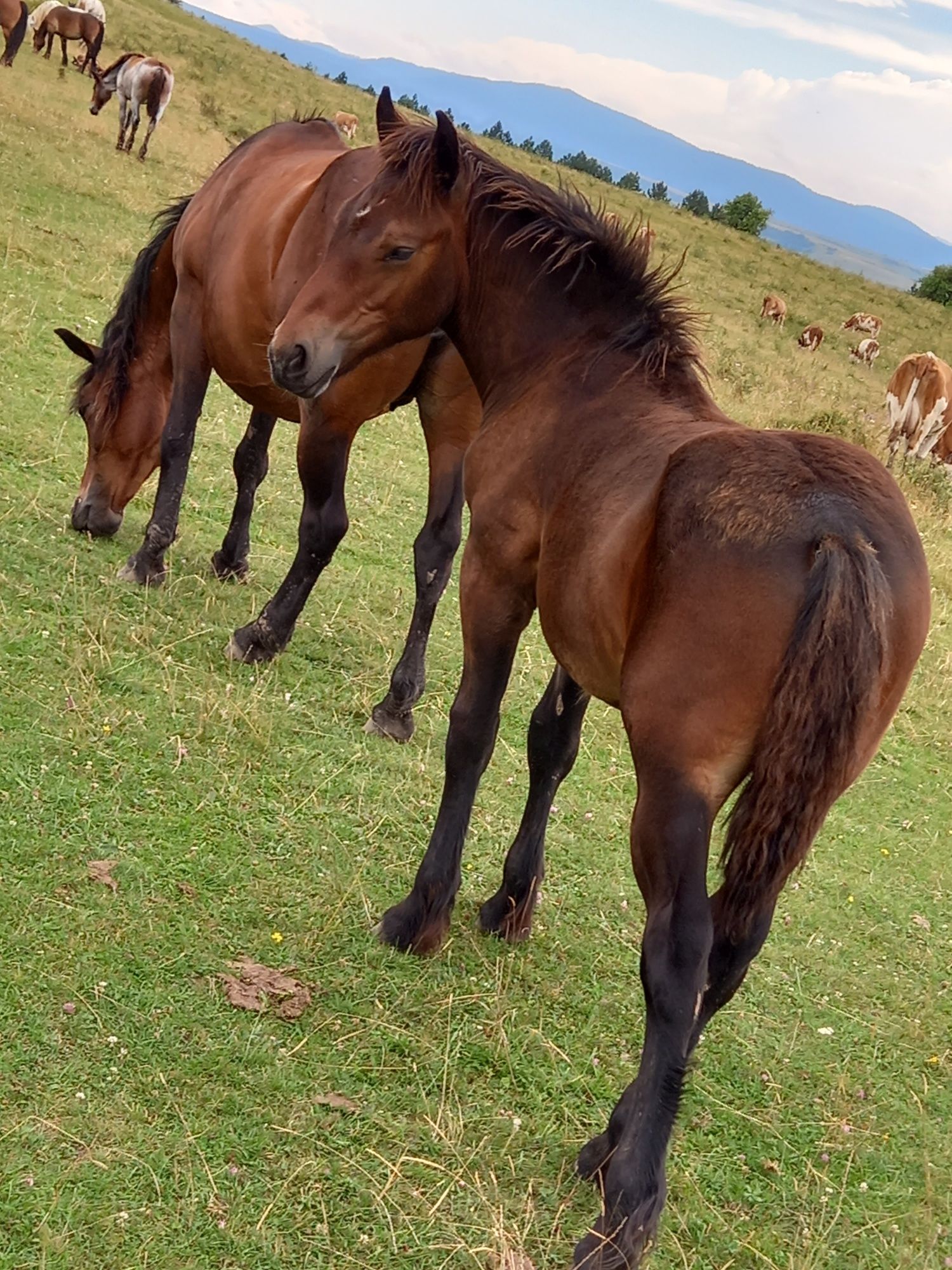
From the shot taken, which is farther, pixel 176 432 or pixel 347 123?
pixel 347 123

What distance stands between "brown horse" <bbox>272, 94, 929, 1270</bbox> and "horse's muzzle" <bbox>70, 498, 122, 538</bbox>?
272 centimetres

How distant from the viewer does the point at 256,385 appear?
5508 mm

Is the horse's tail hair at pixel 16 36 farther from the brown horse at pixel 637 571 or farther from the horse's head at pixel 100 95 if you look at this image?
the brown horse at pixel 637 571

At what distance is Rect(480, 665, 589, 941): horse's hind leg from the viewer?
4.01 metres

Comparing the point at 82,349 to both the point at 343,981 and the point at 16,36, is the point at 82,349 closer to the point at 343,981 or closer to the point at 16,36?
the point at 343,981

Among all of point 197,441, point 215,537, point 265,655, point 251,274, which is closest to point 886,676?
point 265,655

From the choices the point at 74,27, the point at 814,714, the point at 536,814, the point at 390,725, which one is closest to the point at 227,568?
the point at 390,725

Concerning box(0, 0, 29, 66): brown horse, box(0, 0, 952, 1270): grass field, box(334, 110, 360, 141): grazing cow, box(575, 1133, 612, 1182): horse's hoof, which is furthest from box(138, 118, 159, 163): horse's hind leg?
box(575, 1133, 612, 1182): horse's hoof

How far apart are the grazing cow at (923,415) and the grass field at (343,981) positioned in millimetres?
11529

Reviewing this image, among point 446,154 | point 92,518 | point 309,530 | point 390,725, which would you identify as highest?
point 446,154

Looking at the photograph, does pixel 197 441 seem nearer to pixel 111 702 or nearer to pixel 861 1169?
pixel 111 702

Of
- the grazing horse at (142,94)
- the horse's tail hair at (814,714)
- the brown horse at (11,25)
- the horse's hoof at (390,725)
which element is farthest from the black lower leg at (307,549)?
the brown horse at (11,25)

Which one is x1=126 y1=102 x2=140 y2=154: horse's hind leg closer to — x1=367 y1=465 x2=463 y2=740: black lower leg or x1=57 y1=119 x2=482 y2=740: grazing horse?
x1=57 y1=119 x2=482 y2=740: grazing horse

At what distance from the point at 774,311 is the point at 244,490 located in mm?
29346
